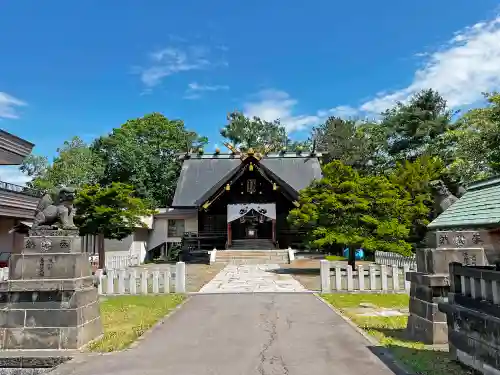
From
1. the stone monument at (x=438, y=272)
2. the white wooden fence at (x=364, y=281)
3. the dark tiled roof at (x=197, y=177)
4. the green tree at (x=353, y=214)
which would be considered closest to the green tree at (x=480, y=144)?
the green tree at (x=353, y=214)

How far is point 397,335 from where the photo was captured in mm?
7461

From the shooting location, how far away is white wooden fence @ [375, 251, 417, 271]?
56.1ft

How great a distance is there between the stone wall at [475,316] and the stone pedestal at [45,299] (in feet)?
18.9

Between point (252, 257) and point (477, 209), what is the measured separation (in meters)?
22.1

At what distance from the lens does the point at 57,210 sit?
24.9ft

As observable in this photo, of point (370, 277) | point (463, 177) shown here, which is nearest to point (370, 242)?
point (370, 277)

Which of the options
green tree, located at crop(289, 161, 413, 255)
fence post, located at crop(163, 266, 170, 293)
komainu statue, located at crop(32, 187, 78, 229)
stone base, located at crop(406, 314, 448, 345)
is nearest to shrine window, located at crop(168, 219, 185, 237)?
green tree, located at crop(289, 161, 413, 255)

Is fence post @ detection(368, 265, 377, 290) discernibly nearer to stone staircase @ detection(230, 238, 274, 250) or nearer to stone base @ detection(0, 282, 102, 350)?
stone base @ detection(0, 282, 102, 350)

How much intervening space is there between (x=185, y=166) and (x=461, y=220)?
3280 centimetres

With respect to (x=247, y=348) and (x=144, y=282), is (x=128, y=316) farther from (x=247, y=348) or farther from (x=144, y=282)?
(x=247, y=348)

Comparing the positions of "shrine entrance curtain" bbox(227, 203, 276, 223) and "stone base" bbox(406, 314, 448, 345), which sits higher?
"shrine entrance curtain" bbox(227, 203, 276, 223)

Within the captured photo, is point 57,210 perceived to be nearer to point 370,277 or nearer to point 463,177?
point 370,277

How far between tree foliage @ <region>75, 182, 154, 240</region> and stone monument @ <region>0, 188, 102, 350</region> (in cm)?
1200

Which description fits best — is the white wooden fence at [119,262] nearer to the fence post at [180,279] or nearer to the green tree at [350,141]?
the fence post at [180,279]
